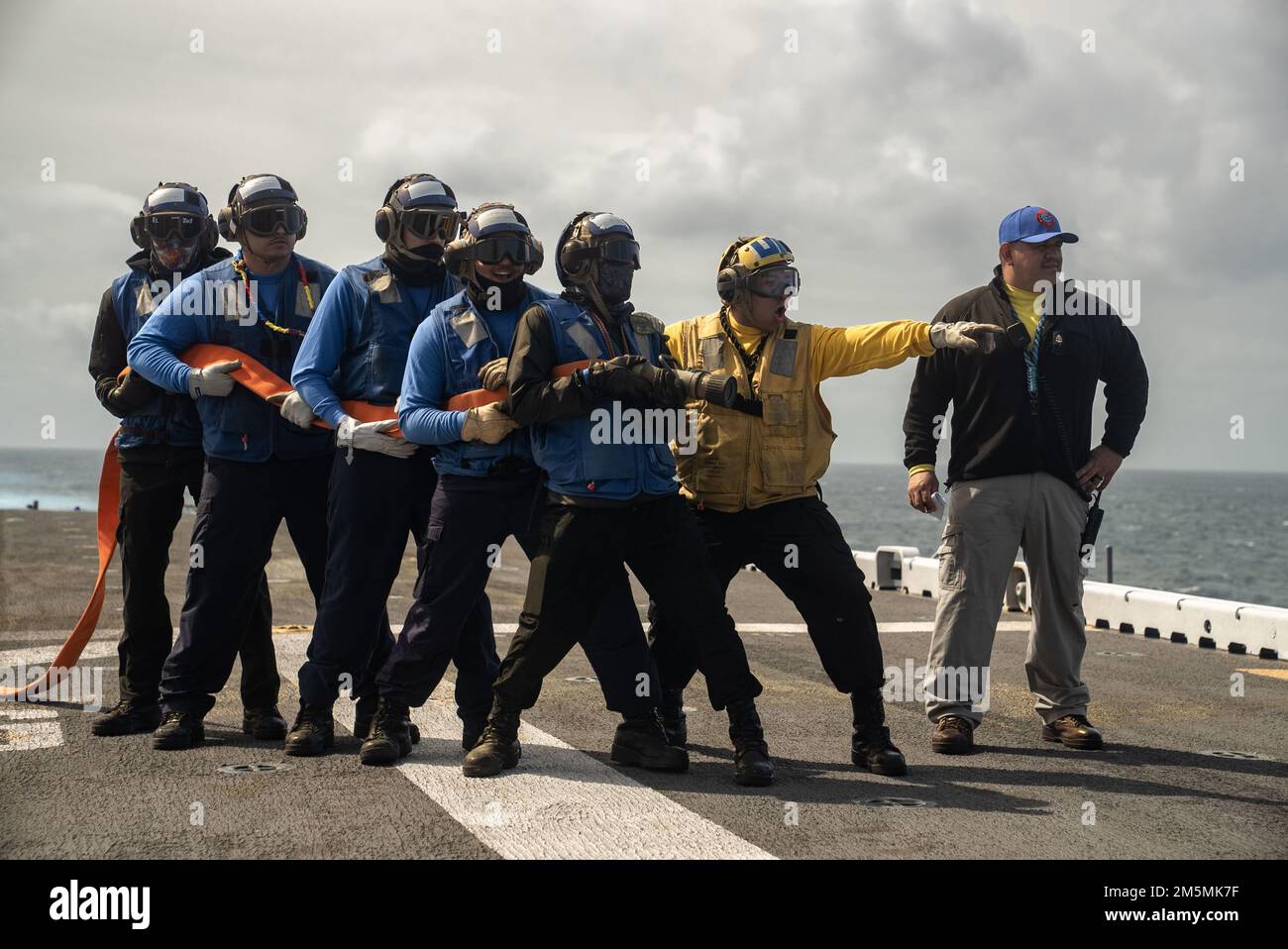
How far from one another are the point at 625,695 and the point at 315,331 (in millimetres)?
2004

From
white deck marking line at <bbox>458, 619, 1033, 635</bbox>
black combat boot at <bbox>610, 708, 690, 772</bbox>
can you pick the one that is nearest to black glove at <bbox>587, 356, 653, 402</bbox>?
black combat boot at <bbox>610, 708, 690, 772</bbox>

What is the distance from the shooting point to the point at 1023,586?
477 inches

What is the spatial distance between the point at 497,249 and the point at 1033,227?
2.51m

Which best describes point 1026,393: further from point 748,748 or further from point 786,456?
point 748,748

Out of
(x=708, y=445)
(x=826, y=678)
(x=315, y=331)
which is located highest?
(x=315, y=331)

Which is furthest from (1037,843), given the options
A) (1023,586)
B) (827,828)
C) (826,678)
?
(1023,586)

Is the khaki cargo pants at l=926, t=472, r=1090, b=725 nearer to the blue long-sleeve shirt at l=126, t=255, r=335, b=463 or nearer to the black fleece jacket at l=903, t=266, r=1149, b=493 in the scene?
the black fleece jacket at l=903, t=266, r=1149, b=493

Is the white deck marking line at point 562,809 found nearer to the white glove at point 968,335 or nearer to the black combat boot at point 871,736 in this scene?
the black combat boot at point 871,736

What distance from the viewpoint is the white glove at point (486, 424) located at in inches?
209

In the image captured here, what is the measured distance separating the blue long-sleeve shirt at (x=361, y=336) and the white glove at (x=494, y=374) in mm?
581

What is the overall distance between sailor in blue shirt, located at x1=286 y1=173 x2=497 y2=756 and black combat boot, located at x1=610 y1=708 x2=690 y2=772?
2.06 ft

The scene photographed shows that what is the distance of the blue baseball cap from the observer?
623cm
